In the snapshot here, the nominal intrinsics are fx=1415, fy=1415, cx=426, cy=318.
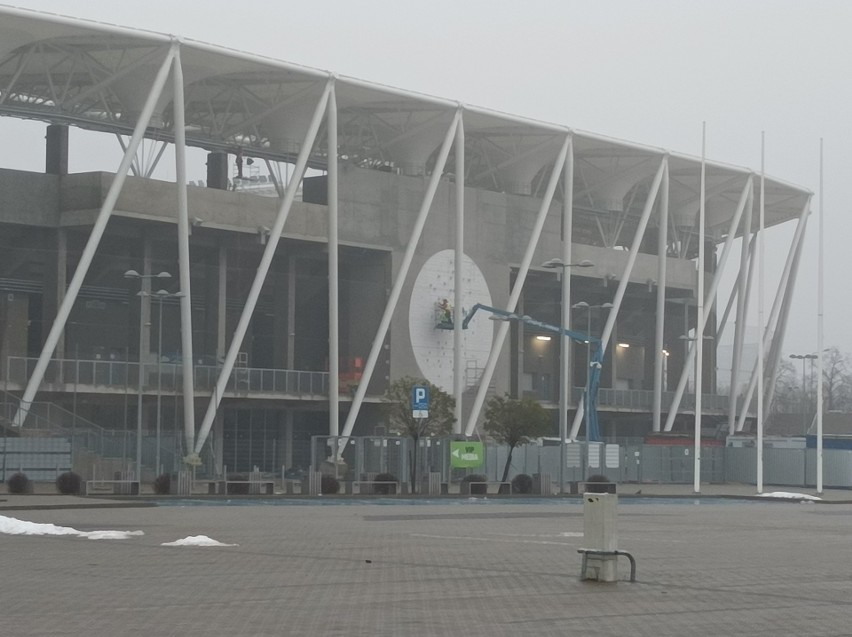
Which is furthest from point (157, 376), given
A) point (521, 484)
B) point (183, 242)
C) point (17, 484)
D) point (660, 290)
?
point (660, 290)

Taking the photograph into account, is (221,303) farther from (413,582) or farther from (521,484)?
(413,582)

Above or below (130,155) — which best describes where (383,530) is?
below

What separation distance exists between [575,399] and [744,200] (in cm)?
1561

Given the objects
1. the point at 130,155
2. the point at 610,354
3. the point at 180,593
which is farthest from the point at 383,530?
the point at 610,354

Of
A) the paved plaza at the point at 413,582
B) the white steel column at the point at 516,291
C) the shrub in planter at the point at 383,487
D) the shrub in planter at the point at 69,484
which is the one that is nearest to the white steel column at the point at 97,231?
the shrub in planter at the point at 69,484

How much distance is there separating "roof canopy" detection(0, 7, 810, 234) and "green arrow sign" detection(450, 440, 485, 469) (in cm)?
1947

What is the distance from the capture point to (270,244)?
63281 mm

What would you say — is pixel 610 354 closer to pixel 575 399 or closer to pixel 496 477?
pixel 575 399

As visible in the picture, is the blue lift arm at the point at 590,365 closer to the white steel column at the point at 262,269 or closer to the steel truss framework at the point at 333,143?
the steel truss framework at the point at 333,143

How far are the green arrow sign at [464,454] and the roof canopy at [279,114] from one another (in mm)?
19474

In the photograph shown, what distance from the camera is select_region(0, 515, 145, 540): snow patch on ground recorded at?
22172 millimetres

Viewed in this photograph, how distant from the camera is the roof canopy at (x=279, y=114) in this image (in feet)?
194

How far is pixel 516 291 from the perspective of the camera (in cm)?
7519

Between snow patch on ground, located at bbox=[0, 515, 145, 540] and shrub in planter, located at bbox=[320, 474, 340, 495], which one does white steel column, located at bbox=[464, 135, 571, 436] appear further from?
snow patch on ground, located at bbox=[0, 515, 145, 540]
